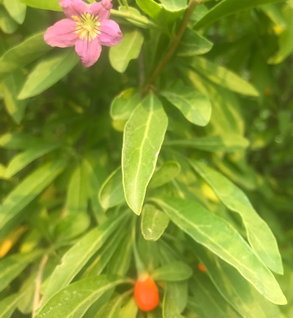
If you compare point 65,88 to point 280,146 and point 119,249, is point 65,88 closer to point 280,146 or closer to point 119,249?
point 119,249

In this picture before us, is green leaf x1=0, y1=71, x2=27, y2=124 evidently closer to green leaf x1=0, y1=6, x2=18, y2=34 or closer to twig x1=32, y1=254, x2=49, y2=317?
green leaf x1=0, y1=6, x2=18, y2=34

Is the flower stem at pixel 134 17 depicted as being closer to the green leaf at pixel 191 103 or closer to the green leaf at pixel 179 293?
the green leaf at pixel 191 103

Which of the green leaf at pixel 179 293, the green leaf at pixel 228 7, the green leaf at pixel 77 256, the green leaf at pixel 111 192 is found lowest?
the green leaf at pixel 179 293

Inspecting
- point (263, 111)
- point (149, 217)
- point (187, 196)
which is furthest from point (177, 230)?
point (263, 111)

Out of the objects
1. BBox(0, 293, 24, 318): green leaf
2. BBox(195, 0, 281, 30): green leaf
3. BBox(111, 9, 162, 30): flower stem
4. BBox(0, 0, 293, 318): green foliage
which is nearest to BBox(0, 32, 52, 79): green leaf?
BBox(0, 0, 293, 318): green foliage

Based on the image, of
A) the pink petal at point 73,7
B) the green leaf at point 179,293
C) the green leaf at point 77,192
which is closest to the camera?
the pink petal at point 73,7

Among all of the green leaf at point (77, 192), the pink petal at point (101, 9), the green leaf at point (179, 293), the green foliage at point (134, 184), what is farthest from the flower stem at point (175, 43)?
the green leaf at point (179, 293)
